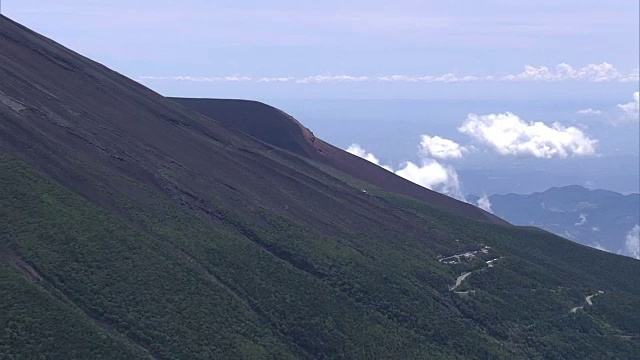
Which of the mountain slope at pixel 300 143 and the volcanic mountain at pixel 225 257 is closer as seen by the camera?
the volcanic mountain at pixel 225 257

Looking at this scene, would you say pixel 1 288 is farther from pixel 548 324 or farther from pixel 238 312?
pixel 548 324

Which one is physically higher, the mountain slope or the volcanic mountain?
the mountain slope

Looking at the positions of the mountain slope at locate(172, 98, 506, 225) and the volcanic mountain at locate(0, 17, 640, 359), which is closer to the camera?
the volcanic mountain at locate(0, 17, 640, 359)

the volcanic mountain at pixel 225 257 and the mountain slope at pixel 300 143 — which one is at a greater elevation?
the mountain slope at pixel 300 143

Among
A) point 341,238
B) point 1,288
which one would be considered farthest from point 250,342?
point 341,238
